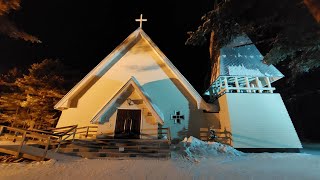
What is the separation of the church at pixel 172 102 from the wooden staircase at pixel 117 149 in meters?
1.44

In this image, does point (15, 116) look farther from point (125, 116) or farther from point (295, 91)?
point (295, 91)

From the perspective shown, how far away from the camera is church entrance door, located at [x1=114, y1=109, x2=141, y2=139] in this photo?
427 inches

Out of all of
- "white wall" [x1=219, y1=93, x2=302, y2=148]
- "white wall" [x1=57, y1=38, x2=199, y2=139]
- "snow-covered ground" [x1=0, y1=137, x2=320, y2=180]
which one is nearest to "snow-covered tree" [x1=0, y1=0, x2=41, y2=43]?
"snow-covered ground" [x1=0, y1=137, x2=320, y2=180]

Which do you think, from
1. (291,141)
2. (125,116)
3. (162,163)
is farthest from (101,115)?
(291,141)

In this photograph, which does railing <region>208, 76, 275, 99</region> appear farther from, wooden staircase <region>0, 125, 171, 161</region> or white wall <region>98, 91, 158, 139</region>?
wooden staircase <region>0, 125, 171, 161</region>

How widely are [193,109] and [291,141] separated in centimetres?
569

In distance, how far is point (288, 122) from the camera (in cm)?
1106

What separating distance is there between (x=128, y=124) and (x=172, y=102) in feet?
11.3

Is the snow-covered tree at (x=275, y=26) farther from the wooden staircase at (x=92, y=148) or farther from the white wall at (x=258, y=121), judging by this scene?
the wooden staircase at (x=92, y=148)

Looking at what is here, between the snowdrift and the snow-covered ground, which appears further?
the snowdrift

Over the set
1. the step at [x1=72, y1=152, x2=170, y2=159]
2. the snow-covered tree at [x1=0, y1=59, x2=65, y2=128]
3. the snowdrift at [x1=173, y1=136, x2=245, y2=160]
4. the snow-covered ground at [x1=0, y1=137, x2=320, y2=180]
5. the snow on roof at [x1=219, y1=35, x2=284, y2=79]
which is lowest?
the snow-covered ground at [x1=0, y1=137, x2=320, y2=180]

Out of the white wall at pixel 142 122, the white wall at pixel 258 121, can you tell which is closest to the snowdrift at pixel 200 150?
the white wall at pixel 258 121

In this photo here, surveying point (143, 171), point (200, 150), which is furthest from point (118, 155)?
point (200, 150)

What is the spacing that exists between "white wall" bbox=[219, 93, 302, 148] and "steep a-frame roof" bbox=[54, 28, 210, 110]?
169 cm
